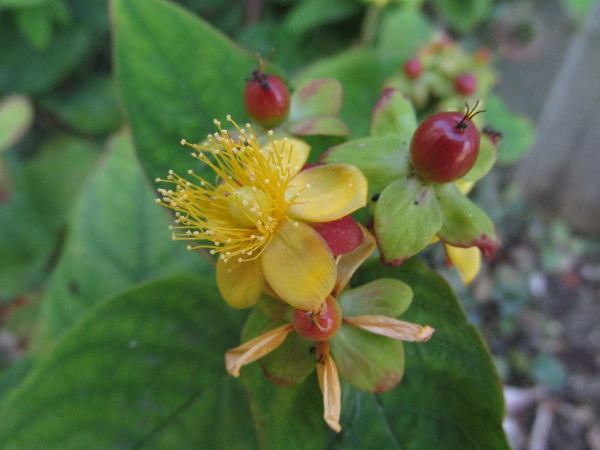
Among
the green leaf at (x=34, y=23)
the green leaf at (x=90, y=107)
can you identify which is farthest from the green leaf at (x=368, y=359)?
the green leaf at (x=90, y=107)

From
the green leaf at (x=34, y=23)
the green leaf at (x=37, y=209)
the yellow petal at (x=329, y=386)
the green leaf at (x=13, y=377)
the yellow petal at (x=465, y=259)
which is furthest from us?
Result: the green leaf at (x=37, y=209)

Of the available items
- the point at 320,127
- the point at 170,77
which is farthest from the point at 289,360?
the point at 170,77

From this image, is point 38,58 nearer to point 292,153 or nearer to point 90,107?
point 90,107

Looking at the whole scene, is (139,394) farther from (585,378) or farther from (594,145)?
(594,145)

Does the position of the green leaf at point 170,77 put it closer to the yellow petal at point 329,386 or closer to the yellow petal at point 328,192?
the yellow petal at point 328,192

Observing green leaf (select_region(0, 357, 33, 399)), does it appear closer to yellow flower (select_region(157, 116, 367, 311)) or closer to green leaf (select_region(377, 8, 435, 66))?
yellow flower (select_region(157, 116, 367, 311))

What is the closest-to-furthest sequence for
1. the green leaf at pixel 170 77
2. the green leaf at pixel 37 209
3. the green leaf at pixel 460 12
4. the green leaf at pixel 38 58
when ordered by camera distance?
the green leaf at pixel 170 77 < the green leaf at pixel 37 209 < the green leaf at pixel 38 58 < the green leaf at pixel 460 12

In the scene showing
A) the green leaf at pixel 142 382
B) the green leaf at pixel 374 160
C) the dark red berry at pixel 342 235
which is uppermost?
the green leaf at pixel 374 160
